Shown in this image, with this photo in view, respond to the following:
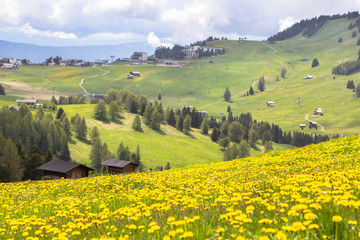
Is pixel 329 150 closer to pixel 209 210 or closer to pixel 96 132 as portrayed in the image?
pixel 209 210

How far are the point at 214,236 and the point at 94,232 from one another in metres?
3.32

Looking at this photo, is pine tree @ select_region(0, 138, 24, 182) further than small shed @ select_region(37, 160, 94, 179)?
Yes

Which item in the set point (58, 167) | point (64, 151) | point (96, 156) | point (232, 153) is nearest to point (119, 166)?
point (58, 167)

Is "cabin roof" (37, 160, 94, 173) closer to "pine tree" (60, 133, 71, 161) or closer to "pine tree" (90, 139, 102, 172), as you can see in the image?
"pine tree" (90, 139, 102, 172)

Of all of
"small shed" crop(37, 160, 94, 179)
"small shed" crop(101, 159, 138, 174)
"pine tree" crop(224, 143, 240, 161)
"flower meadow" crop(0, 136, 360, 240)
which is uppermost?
"flower meadow" crop(0, 136, 360, 240)

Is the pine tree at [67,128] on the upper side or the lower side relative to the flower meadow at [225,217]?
lower

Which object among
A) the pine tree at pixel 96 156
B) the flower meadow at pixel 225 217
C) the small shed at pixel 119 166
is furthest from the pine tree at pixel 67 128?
the flower meadow at pixel 225 217

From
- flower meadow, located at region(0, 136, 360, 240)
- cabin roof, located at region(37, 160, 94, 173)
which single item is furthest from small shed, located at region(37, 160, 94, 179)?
flower meadow, located at region(0, 136, 360, 240)

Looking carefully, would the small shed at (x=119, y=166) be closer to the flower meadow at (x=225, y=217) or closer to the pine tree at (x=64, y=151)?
the pine tree at (x=64, y=151)

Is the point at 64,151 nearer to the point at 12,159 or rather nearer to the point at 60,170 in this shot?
the point at 12,159

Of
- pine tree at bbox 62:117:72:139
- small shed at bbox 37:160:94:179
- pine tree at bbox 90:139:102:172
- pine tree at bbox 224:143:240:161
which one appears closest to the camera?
small shed at bbox 37:160:94:179

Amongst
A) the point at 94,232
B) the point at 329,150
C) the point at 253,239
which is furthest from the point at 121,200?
the point at 329,150

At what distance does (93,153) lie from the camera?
15962 cm

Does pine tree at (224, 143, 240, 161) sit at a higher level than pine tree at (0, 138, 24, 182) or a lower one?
lower
